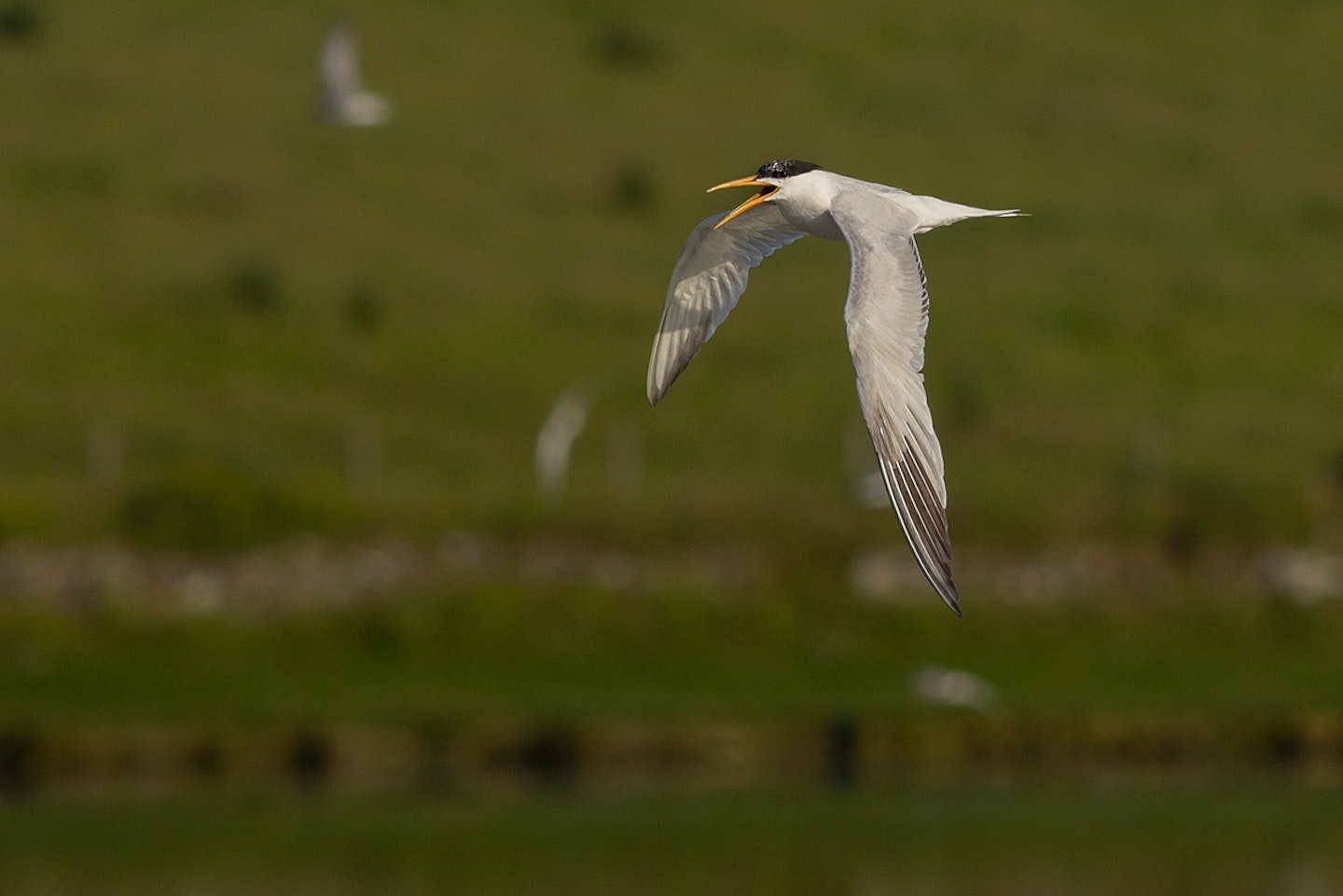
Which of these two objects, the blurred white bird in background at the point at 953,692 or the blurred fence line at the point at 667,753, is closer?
the blurred fence line at the point at 667,753

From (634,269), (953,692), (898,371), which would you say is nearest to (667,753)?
(953,692)

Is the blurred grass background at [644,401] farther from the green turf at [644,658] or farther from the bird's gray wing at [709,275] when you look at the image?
the bird's gray wing at [709,275]

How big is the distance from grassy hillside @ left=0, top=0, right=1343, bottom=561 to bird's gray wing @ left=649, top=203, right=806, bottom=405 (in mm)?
21050

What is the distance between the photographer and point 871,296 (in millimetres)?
10062

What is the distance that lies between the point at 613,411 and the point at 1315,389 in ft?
40.9

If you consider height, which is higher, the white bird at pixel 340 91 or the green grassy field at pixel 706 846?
the white bird at pixel 340 91

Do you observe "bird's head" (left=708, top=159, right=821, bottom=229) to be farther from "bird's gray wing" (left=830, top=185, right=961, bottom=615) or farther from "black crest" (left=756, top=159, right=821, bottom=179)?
"bird's gray wing" (left=830, top=185, right=961, bottom=615)

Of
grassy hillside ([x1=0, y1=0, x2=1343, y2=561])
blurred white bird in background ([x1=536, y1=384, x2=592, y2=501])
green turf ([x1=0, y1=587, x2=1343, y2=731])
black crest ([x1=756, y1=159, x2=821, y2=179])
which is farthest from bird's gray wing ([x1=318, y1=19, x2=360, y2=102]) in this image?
black crest ([x1=756, y1=159, x2=821, y2=179])

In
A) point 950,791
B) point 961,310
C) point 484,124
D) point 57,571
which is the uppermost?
point 484,124

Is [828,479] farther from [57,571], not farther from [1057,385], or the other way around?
[57,571]

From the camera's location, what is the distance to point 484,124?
5194 cm

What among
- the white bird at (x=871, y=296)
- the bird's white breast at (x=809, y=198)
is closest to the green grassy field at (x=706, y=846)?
the white bird at (x=871, y=296)

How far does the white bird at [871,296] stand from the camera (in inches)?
374

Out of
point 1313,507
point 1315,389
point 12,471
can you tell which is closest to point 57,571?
point 12,471
